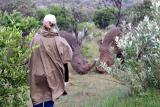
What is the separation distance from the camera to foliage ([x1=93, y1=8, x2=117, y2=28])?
2857cm

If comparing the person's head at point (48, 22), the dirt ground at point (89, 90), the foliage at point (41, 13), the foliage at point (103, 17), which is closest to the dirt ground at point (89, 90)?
the dirt ground at point (89, 90)

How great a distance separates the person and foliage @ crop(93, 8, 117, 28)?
64.9 feet

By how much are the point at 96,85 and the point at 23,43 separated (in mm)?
6303

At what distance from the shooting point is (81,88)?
13.0m

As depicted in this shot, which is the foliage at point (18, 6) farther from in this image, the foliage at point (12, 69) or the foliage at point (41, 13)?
the foliage at point (12, 69)

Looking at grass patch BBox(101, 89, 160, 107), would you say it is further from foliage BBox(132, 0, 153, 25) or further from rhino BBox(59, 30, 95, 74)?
foliage BBox(132, 0, 153, 25)

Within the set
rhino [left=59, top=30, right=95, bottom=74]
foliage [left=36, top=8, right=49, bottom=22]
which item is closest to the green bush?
foliage [left=36, top=8, right=49, bottom=22]

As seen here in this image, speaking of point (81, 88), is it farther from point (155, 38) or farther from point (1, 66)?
point (1, 66)

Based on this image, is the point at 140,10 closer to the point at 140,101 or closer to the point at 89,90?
the point at 89,90

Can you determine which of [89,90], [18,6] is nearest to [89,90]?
[89,90]

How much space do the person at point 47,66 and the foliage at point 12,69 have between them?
0.88m

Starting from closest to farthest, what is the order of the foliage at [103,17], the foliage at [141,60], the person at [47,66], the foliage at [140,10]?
the person at [47,66]
the foliage at [141,60]
the foliage at [140,10]
the foliage at [103,17]

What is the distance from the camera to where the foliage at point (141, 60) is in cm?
951

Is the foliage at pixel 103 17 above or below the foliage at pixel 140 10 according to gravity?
below
